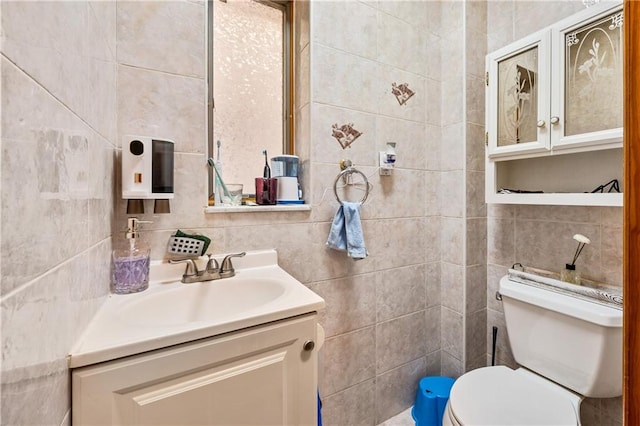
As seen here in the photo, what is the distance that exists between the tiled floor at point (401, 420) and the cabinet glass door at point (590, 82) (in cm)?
147

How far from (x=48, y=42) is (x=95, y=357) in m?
0.53

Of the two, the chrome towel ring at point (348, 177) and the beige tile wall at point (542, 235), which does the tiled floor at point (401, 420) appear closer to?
the beige tile wall at point (542, 235)

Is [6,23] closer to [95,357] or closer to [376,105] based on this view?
[95,357]

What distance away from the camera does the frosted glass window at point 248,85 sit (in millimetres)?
1276

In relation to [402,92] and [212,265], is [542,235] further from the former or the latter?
[212,265]

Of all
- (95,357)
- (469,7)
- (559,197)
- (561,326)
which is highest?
(469,7)

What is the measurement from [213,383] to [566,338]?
1.28 metres

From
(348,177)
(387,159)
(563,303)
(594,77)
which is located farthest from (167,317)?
(594,77)

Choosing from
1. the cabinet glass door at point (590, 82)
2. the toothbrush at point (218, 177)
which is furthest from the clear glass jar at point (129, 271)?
the cabinet glass door at point (590, 82)

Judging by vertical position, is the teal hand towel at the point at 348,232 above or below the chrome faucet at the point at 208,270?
above

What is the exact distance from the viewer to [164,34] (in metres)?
0.98

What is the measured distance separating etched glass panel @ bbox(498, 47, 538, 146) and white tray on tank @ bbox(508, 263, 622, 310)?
0.61m

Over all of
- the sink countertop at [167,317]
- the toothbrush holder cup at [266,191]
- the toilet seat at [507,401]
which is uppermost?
the toothbrush holder cup at [266,191]

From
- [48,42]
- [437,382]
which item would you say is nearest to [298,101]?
[48,42]
